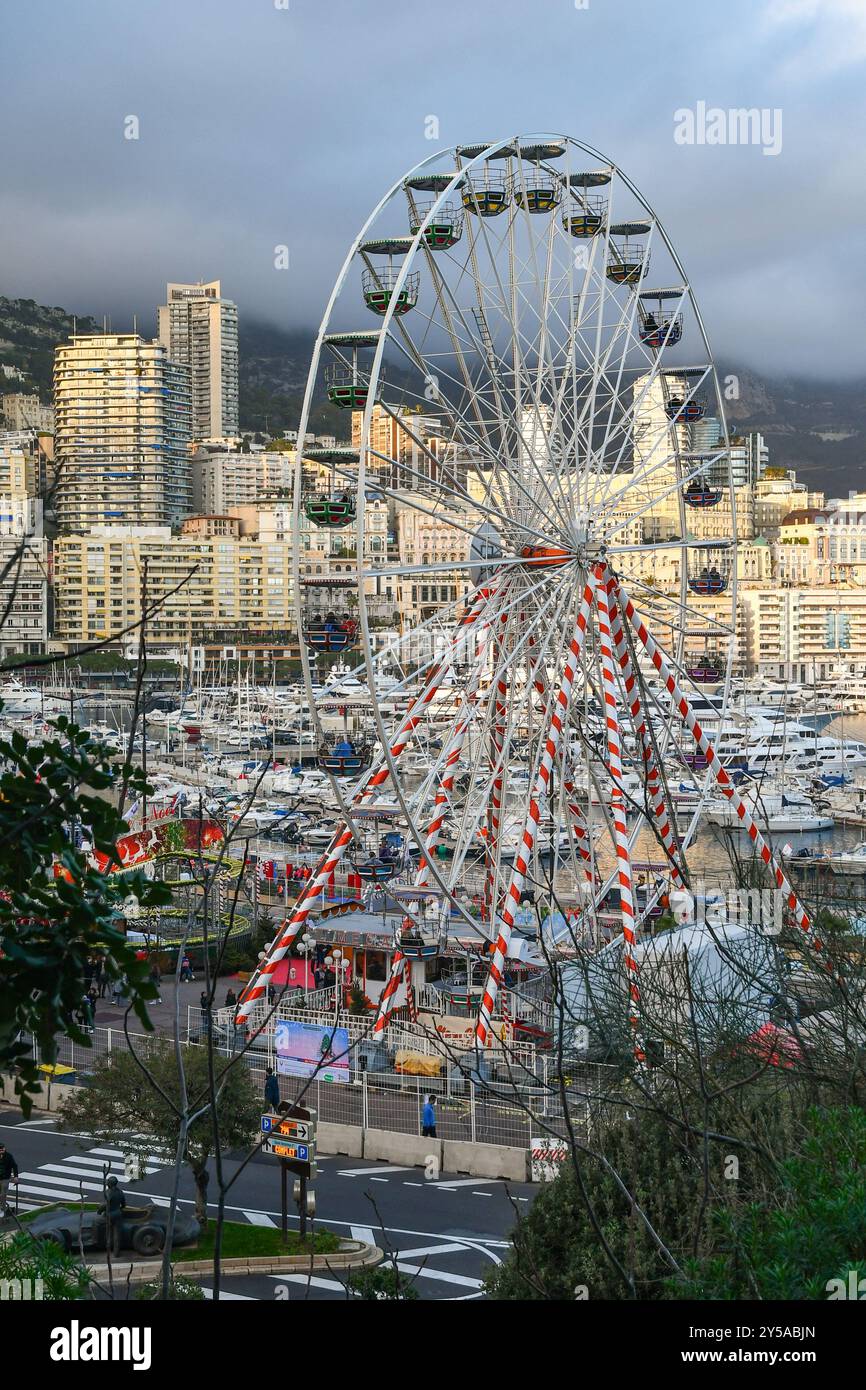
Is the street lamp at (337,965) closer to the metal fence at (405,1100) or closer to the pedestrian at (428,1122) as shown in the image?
the metal fence at (405,1100)

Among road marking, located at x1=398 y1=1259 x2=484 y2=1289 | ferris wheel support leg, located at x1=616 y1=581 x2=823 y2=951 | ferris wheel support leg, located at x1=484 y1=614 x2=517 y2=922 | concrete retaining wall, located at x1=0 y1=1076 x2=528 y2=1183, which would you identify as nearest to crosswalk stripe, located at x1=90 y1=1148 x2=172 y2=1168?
concrete retaining wall, located at x1=0 y1=1076 x2=528 y2=1183

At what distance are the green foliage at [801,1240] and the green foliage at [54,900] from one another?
2.94 m

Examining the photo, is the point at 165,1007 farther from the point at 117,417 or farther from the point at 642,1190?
the point at 117,417

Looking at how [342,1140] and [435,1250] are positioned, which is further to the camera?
[342,1140]

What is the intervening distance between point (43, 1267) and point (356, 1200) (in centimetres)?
1119

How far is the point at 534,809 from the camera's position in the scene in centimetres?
2122

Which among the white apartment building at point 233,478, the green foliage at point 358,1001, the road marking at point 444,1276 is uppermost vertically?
the white apartment building at point 233,478

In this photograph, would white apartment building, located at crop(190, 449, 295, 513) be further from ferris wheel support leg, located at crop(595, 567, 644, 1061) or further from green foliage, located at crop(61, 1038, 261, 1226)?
green foliage, located at crop(61, 1038, 261, 1226)

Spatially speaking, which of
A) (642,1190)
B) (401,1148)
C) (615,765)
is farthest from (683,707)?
(642,1190)

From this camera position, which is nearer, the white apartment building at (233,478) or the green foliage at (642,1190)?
the green foliage at (642,1190)

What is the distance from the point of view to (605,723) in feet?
73.3

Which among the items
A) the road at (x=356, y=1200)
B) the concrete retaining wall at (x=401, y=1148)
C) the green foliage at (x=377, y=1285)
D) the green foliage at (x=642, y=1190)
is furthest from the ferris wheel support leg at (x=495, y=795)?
the green foliage at (x=377, y=1285)

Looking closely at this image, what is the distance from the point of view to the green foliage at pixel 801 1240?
21.7 feet
